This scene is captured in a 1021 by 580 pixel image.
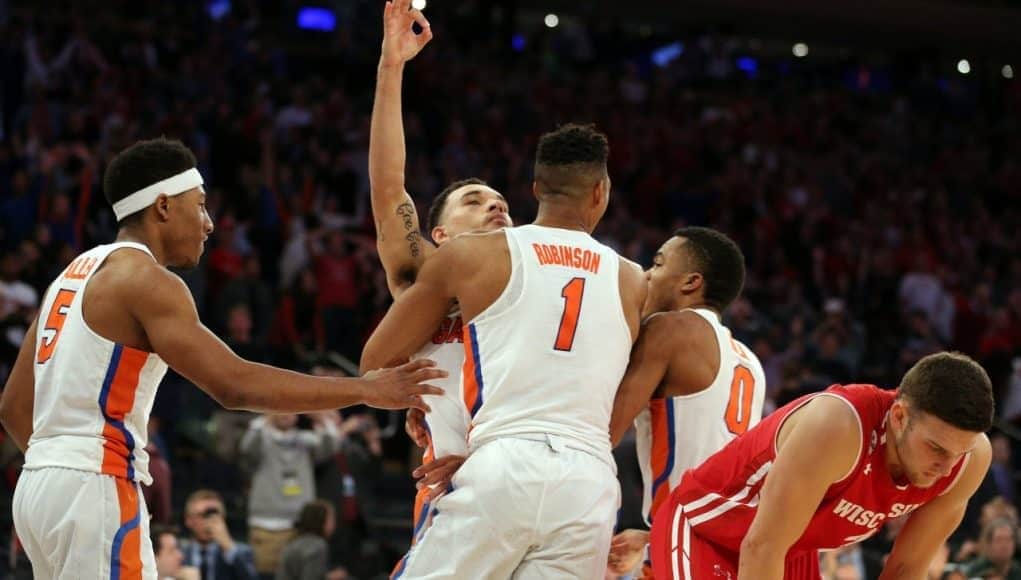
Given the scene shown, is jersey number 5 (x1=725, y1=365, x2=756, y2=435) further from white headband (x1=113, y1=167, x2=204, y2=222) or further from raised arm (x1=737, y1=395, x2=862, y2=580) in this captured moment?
white headband (x1=113, y1=167, x2=204, y2=222)

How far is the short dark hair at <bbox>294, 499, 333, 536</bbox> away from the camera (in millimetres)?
9898

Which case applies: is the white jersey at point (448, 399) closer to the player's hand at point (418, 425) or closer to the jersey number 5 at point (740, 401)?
the player's hand at point (418, 425)

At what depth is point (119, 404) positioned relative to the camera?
14.3 feet

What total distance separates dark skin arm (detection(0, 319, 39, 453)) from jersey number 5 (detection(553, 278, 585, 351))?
1814 millimetres

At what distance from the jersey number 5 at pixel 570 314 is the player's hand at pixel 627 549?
107 centimetres

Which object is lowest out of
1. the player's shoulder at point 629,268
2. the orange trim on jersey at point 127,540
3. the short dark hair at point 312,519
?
the short dark hair at point 312,519

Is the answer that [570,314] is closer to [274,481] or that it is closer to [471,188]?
[471,188]

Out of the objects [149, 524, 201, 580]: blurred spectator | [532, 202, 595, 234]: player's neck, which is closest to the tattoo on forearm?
[532, 202, 595, 234]: player's neck

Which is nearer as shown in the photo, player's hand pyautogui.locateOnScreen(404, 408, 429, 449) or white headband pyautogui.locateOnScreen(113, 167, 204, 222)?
white headband pyautogui.locateOnScreen(113, 167, 204, 222)

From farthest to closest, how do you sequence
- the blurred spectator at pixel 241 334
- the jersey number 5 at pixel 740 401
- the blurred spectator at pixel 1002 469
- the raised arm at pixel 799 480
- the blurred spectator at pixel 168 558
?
1. the blurred spectator at pixel 1002 469
2. the blurred spectator at pixel 241 334
3. the blurred spectator at pixel 168 558
4. the jersey number 5 at pixel 740 401
5. the raised arm at pixel 799 480

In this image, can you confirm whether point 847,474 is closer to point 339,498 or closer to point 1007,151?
point 339,498

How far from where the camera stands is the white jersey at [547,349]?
4.36 m

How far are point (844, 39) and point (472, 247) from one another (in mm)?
23646

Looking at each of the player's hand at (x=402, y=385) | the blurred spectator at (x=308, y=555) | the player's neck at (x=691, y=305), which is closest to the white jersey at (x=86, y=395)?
the player's hand at (x=402, y=385)
